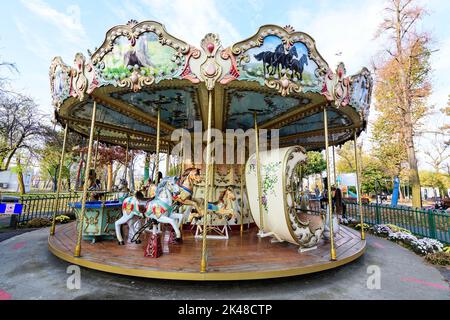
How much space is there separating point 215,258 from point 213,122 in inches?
155

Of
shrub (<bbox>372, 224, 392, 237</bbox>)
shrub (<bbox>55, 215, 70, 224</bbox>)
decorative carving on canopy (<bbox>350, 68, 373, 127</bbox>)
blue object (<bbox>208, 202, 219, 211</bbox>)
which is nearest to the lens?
decorative carving on canopy (<bbox>350, 68, 373, 127</bbox>)

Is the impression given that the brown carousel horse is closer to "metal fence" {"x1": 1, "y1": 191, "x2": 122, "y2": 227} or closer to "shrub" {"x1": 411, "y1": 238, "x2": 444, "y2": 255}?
"metal fence" {"x1": 1, "y1": 191, "x2": 122, "y2": 227}

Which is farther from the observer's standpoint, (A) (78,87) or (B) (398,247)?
(B) (398,247)

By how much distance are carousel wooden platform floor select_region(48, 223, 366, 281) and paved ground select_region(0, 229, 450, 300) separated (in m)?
0.26

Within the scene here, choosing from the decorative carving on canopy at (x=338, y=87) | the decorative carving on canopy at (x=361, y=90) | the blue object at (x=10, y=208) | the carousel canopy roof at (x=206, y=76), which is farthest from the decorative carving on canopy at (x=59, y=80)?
the decorative carving on canopy at (x=361, y=90)

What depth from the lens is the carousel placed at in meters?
3.76

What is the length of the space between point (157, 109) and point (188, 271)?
13.7ft

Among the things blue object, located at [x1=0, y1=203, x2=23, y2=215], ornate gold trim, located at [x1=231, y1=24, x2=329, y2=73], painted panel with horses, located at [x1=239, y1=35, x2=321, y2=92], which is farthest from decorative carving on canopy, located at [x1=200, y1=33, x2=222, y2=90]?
blue object, located at [x1=0, y1=203, x2=23, y2=215]

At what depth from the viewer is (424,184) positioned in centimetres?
3594

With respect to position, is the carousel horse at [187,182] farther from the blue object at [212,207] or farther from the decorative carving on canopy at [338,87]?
the decorative carving on canopy at [338,87]

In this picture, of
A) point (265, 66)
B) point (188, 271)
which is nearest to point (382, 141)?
point (265, 66)
